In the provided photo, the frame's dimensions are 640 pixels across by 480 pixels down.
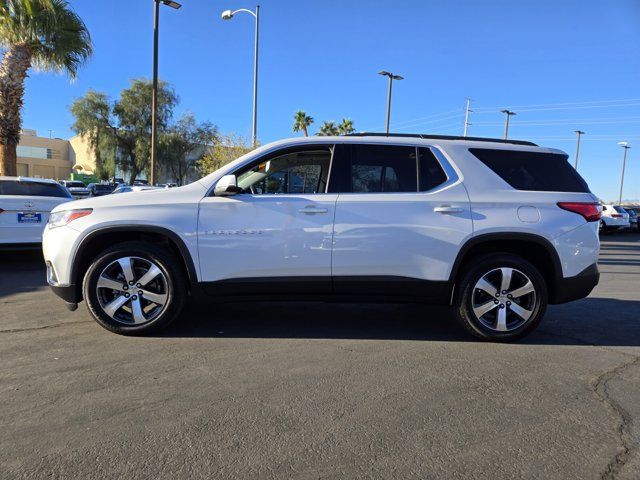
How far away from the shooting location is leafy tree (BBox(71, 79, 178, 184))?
40.1 metres

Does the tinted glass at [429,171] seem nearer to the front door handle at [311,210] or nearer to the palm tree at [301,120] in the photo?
the front door handle at [311,210]

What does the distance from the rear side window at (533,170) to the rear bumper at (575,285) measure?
2.59 feet

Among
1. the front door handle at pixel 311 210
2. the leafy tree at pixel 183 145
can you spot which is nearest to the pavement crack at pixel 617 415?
the front door handle at pixel 311 210

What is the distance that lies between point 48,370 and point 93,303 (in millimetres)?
835

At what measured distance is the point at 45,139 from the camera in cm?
7150

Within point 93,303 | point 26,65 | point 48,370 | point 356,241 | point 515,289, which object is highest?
point 26,65

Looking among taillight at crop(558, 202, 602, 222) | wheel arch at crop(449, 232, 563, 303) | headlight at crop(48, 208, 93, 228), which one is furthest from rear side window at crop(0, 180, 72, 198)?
taillight at crop(558, 202, 602, 222)

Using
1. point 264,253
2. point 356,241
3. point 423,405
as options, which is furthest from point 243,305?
point 423,405

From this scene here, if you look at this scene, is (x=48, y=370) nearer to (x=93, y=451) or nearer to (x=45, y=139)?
(x=93, y=451)

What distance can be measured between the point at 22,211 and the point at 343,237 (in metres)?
6.29

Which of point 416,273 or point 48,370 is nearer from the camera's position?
point 48,370

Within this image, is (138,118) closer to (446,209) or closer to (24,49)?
(24,49)

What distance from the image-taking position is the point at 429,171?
4.71 metres

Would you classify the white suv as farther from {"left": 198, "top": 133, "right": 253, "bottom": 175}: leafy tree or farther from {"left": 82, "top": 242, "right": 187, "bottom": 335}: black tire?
{"left": 198, "top": 133, "right": 253, "bottom": 175}: leafy tree
